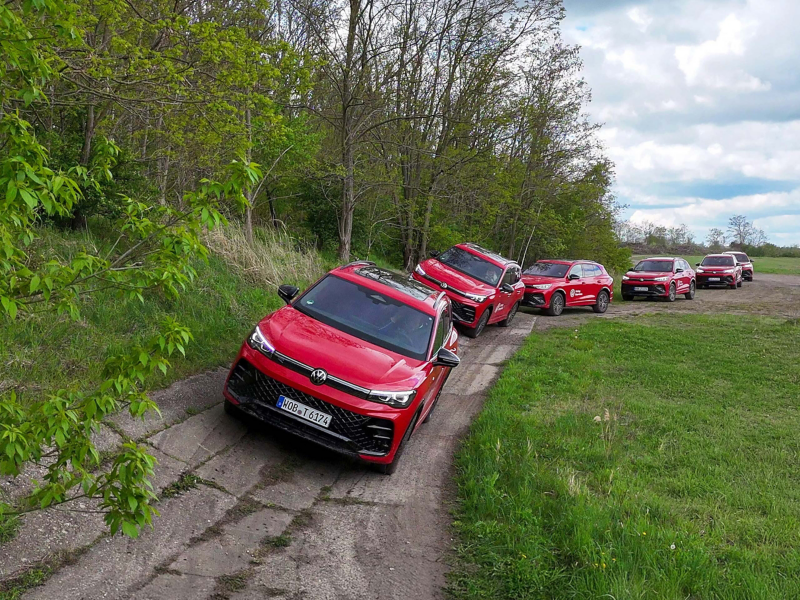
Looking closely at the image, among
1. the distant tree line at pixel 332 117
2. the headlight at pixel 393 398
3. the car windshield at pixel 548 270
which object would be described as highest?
the distant tree line at pixel 332 117

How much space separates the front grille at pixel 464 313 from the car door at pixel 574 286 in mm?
6549

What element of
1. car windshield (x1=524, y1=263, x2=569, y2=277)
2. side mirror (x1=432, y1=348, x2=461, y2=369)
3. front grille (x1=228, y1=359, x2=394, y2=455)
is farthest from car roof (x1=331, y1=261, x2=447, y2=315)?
car windshield (x1=524, y1=263, x2=569, y2=277)

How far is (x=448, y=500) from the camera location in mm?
5844

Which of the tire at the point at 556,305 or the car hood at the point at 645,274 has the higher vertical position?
the car hood at the point at 645,274

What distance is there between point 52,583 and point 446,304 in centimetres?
565

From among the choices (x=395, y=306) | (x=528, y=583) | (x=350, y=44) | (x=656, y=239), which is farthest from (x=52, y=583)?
(x=656, y=239)

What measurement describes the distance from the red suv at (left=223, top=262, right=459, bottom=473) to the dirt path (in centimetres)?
39

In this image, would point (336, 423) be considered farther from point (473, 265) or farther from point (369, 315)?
point (473, 265)

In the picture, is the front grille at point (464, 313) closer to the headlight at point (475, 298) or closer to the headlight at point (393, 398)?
the headlight at point (475, 298)

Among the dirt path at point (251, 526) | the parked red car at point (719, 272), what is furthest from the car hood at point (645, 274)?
the dirt path at point (251, 526)

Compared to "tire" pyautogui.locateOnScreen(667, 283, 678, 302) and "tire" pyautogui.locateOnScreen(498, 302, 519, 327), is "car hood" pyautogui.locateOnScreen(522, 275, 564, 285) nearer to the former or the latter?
"tire" pyautogui.locateOnScreen(498, 302, 519, 327)

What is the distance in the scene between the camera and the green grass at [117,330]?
6.04 metres

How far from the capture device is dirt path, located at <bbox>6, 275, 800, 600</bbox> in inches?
153

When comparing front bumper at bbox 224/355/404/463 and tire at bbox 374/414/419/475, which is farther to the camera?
tire at bbox 374/414/419/475
